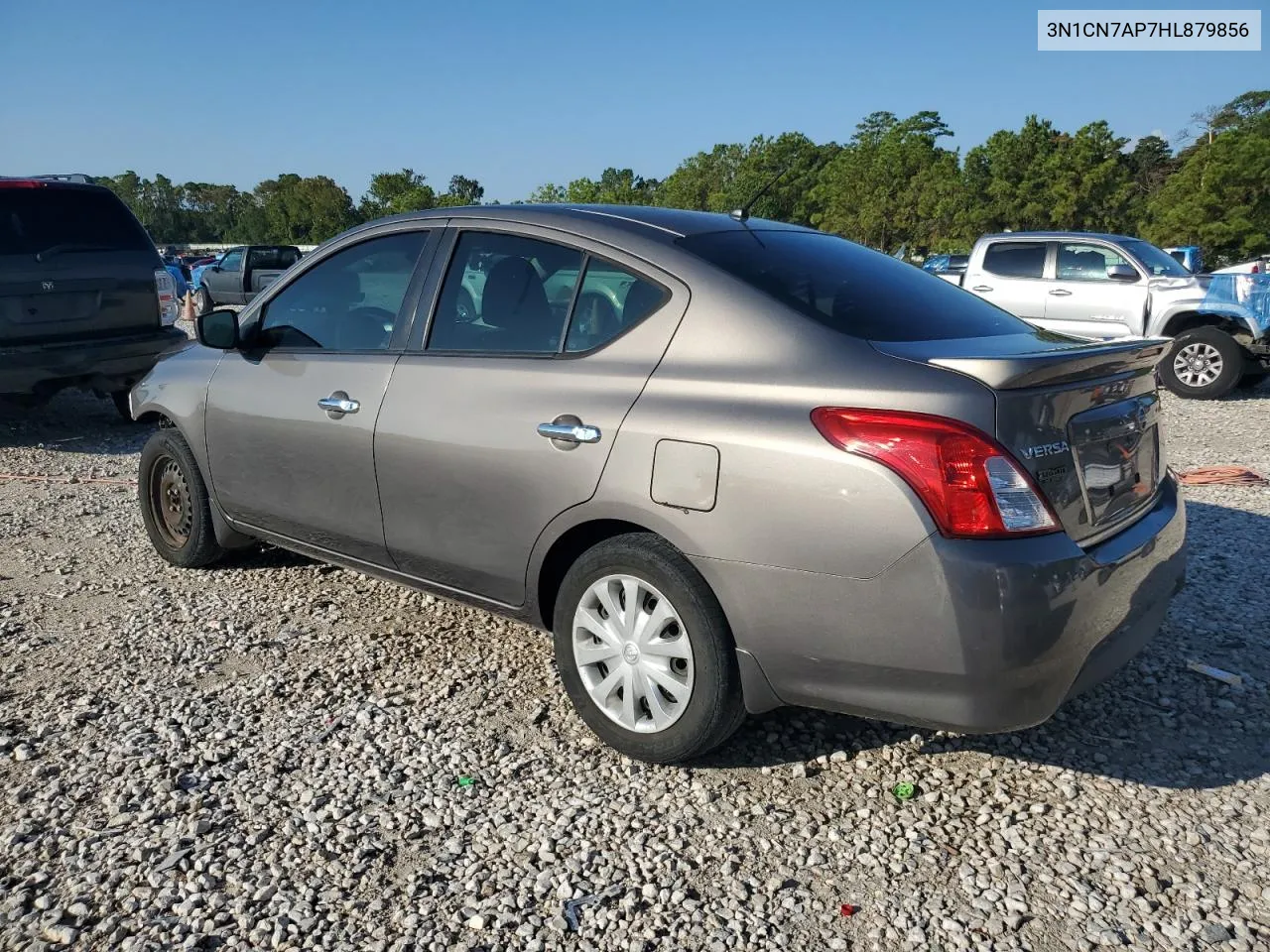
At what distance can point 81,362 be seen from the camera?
25.9 ft

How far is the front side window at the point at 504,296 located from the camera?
3436mm

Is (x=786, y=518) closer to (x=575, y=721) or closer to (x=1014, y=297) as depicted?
(x=575, y=721)

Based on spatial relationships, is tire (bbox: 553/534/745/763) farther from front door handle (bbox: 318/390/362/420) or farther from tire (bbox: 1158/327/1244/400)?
tire (bbox: 1158/327/1244/400)

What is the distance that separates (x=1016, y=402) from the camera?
8.44ft

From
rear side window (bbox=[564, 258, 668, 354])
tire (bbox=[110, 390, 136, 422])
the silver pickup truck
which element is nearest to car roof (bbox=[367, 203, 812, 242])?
rear side window (bbox=[564, 258, 668, 354])

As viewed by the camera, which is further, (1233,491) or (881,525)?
(1233,491)

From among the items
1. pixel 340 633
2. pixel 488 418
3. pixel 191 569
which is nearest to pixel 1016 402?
pixel 488 418

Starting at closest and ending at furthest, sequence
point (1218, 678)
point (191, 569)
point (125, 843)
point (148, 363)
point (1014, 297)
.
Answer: point (125, 843)
point (1218, 678)
point (191, 569)
point (148, 363)
point (1014, 297)

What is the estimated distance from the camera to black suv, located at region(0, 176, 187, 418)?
7641 millimetres

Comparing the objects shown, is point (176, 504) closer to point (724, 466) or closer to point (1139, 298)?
point (724, 466)

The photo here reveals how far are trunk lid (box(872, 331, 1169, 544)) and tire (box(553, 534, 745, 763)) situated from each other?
0.91m

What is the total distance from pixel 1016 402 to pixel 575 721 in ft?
6.02

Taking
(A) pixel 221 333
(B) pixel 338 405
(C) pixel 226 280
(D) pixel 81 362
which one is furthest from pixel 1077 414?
(C) pixel 226 280

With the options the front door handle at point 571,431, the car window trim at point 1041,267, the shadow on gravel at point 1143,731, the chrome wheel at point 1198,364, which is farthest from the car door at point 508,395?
the chrome wheel at point 1198,364
